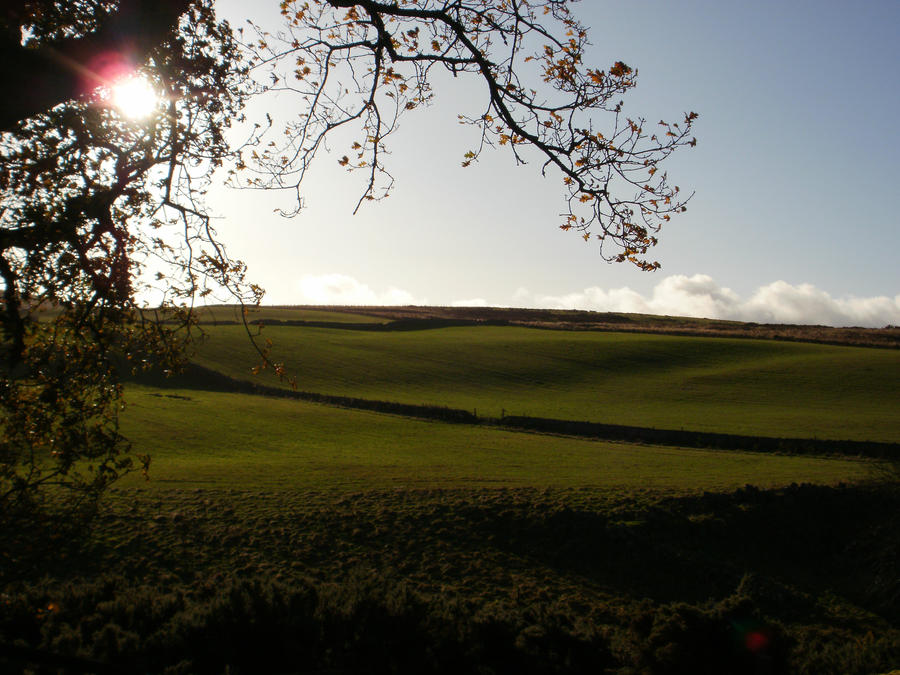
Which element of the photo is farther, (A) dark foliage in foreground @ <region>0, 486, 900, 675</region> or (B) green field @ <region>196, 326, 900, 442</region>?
(B) green field @ <region>196, 326, 900, 442</region>

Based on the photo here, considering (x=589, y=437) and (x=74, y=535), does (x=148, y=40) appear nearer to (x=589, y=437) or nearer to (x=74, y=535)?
(x=74, y=535)

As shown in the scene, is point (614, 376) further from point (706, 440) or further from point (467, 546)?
point (467, 546)

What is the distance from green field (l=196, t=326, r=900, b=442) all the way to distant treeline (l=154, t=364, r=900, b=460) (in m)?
1.27

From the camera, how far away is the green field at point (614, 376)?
38250 mm

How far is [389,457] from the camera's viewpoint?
2702 centimetres

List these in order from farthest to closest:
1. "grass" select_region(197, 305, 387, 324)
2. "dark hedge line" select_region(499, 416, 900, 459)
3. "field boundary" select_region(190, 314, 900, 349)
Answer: "grass" select_region(197, 305, 387, 324)
"field boundary" select_region(190, 314, 900, 349)
"dark hedge line" select_region(499, 416, 900, 459)

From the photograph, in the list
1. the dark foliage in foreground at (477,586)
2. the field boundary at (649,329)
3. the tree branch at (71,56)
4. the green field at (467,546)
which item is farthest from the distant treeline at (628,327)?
the tree branch at (71,56)

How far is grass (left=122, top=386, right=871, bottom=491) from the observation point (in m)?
21.9

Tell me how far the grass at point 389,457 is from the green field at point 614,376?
20.2 feet

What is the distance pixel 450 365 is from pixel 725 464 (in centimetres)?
3099

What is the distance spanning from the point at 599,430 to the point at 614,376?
61.9 ft

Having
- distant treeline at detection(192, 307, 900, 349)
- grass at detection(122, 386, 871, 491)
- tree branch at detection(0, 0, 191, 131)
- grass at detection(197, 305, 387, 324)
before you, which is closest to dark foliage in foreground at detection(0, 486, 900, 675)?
grass at detection(122, 386, 871, 491)

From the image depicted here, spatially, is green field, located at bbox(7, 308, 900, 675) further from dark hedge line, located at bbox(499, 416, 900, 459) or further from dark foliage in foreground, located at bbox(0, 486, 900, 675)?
dark hedge line, located at bbox(499, 416, 900, 459)

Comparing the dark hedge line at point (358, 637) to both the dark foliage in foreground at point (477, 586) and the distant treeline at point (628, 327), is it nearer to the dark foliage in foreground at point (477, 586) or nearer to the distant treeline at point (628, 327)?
the dark foliage in foreground at point (477, 586)
